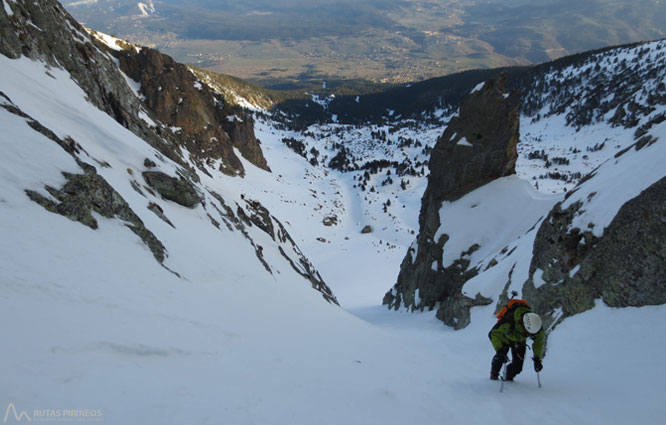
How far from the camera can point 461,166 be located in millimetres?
25000

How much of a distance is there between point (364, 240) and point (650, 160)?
46.6m

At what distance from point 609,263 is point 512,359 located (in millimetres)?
4374

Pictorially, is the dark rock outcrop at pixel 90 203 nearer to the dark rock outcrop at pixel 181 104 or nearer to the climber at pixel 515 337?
the climber at pixel 515 337

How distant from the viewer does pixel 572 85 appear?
184000 mm

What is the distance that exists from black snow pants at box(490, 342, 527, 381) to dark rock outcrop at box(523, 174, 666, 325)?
3.36 m

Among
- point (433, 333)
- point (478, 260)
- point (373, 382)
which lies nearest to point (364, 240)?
point (478, 260)

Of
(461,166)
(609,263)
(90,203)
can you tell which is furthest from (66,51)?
(609,263)

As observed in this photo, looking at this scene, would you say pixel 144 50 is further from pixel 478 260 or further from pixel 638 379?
pixel 638 379

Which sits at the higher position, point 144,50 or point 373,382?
point 144,50

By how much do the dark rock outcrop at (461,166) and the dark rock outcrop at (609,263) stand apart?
33.0 feet

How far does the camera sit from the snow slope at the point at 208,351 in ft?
12.8

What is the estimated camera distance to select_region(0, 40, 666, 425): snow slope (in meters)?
3.90

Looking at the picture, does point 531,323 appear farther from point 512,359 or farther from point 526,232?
point 526,232

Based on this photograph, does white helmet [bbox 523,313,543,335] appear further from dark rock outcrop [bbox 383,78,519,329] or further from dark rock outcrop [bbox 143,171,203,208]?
dark rock outcrop [bbox 143,171,203,208]
